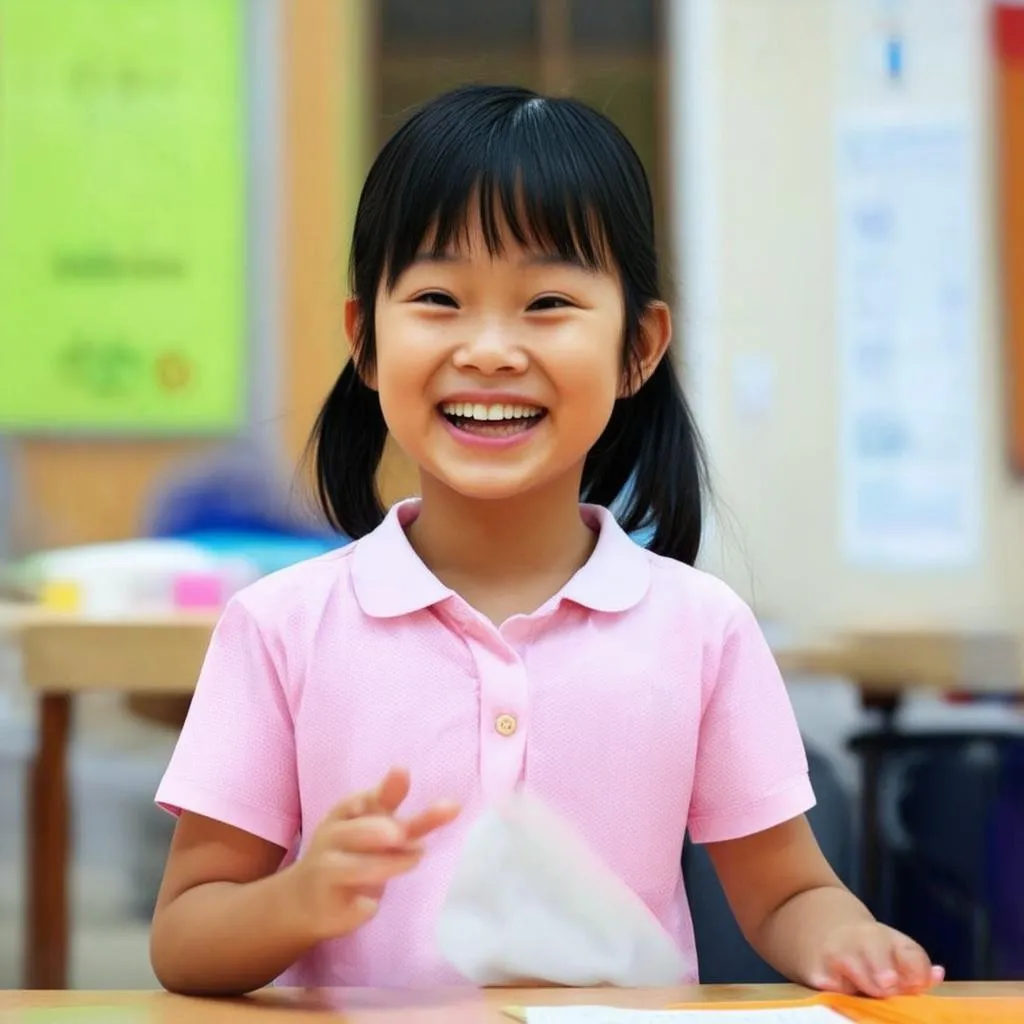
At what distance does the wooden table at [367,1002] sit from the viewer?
0.76 meters

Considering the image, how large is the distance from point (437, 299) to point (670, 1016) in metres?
0.40

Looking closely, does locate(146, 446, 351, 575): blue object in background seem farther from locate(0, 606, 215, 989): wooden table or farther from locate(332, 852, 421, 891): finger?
locate(332, 852, 421, 891): finger

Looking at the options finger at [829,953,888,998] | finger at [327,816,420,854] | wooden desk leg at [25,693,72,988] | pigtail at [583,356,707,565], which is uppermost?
pigtail at [583,356,707,565]

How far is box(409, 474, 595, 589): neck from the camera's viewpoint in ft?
3.34

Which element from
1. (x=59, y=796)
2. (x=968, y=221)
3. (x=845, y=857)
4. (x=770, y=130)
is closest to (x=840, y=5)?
(x=770, y=130)

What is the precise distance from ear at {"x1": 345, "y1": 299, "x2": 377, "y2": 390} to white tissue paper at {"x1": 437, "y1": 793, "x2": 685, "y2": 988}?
0.93 ft

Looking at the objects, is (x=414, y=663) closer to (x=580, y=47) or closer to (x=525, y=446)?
(x=525, y=446)

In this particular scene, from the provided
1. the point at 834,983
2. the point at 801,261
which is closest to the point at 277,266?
the point at 801,261

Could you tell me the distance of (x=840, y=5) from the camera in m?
4.47

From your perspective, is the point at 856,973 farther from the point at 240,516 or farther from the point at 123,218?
the point at 123,218

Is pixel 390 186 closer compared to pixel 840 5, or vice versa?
pixel 390 186

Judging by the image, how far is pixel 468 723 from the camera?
36.7 inches

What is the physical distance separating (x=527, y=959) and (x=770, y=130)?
152 inches

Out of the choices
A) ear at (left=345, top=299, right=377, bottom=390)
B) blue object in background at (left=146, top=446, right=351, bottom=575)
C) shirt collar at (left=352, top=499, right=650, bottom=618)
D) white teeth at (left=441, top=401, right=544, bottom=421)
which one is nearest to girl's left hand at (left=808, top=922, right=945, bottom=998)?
shirt collar at (left=352, top=499, right=650, bottom=618)
